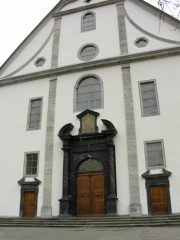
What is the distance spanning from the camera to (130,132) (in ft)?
47.1

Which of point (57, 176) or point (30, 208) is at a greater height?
point (57, 176)

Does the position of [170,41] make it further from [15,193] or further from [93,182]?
[15,193]

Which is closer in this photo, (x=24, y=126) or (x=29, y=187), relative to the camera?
(x=29, y=187)

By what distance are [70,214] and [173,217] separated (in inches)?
194

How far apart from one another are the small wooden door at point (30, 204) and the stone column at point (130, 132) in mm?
5064

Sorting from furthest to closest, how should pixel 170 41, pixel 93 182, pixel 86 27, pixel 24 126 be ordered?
pixel 86 27 → pixel 24 126 → pixel 170 41 → pixel 93 182

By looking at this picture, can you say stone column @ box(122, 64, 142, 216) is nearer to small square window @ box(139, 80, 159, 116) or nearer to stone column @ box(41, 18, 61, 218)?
small square window @ box(139, 80, 159, 116)

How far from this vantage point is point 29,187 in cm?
1522

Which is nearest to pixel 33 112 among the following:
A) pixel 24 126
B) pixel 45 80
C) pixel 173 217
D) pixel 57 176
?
pixel 24 126

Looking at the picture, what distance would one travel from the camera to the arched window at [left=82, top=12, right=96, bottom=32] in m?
18.0

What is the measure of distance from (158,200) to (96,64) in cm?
806

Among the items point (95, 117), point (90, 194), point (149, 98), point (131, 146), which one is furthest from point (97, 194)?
point (149, 98)

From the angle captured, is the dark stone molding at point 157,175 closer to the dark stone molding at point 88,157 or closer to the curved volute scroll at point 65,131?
the dark stone molding at point 88,157
